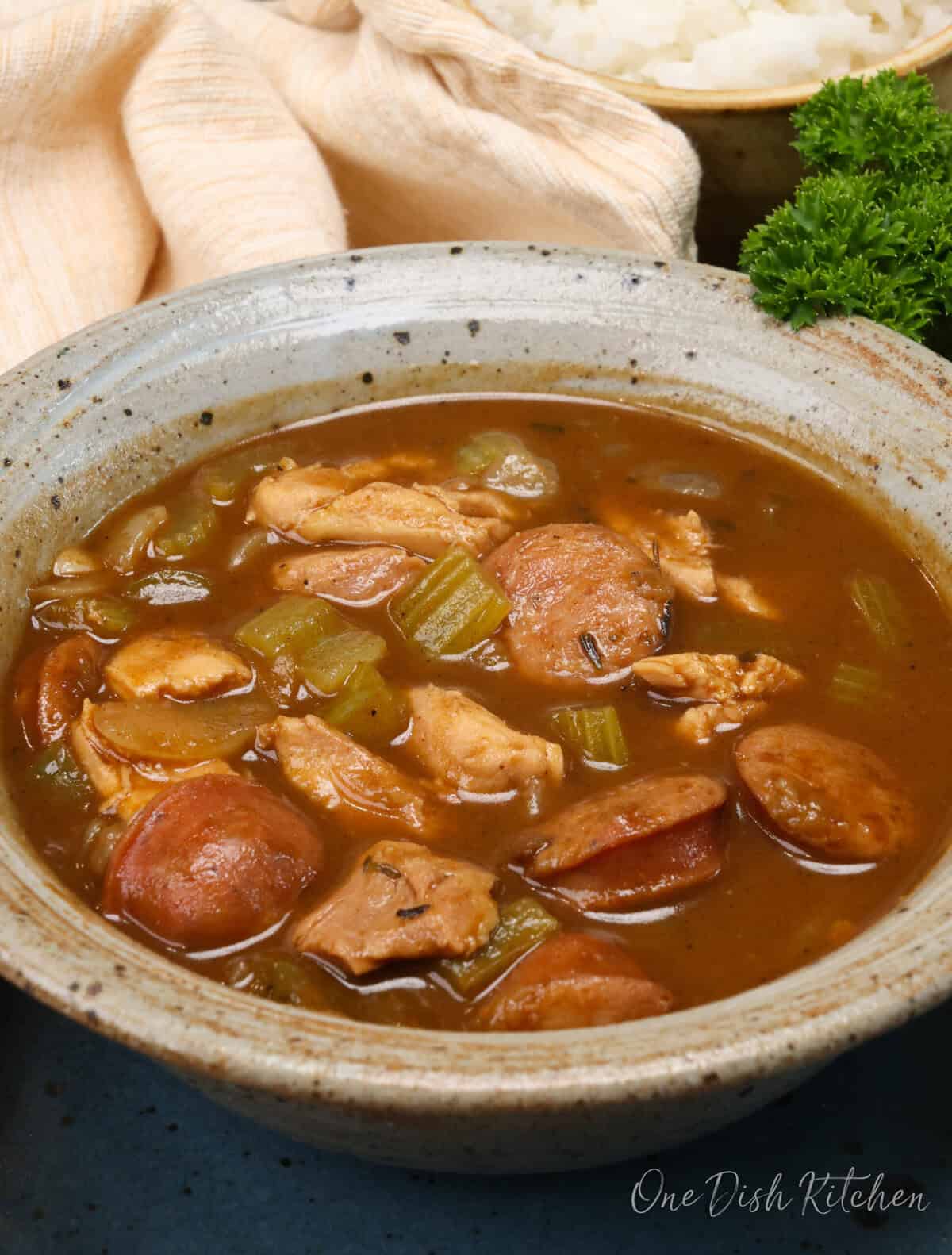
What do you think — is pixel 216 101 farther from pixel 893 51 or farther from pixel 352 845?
pixel 352 845

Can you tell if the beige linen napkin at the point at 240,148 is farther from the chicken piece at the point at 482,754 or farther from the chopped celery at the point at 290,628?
the chicken piece at the point at 482,754

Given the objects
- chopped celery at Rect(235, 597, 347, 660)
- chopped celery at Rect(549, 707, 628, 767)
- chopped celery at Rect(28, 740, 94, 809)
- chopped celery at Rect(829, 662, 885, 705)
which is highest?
chopped celery at Rect(829, 662, 885, 705)

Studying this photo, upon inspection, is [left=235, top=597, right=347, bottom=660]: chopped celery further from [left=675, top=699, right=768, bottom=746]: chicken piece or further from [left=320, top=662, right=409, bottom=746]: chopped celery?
[left=675, top=699, right=768, bottom=746]: chicken piece

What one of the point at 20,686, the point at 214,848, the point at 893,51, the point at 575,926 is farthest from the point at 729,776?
the point at 893,51

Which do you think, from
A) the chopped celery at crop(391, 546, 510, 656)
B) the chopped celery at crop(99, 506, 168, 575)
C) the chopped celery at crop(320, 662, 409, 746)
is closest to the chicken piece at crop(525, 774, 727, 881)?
the chopped celery at crop(320, 662, 409, 746)

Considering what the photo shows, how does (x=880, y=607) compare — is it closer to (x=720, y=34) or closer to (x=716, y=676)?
(x=716, y=676)

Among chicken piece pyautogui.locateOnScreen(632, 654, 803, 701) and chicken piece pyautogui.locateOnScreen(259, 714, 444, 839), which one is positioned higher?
chicken piece pyautogui.locateOnScreen(632, 654, 803, 701)
